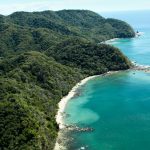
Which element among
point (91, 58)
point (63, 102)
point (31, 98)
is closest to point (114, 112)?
point (63, 102)

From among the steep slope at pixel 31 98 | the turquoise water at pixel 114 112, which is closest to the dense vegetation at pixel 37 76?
the steep slope at pixel 31 98

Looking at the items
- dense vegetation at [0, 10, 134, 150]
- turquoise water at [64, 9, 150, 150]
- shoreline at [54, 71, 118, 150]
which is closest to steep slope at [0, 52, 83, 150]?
dense vegetation at [0, 10, 134, 150]

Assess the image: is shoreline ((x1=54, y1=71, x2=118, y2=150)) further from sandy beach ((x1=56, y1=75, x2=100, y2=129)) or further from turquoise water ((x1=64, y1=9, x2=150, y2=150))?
turquoise water ((x1=64, y1=9, x2=150, y2=150))

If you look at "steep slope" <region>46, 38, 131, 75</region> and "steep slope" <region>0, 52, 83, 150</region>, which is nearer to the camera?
"steep slope" <region>0, 52, 83, 150</region>

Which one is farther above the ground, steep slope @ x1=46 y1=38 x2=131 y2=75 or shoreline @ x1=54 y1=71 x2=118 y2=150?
steep slope @ x1=46 y1=38 x2=131 y2=75

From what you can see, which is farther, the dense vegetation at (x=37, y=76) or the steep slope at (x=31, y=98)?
the dense vegetation at (x=37, y=76)

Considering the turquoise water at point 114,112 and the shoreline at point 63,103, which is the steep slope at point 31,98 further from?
the turquoise water at point 114,112
